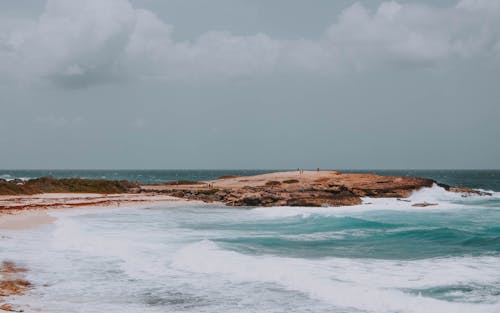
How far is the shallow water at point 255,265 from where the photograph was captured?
41.6ft

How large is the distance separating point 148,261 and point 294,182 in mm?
40497

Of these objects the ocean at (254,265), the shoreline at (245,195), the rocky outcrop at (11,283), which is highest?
the shoreline at (245,195)

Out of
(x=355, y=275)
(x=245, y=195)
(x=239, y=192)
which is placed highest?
(x=239, y=192)

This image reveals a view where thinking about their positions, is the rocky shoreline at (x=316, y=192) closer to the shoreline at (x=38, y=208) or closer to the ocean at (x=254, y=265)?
the shoreline at (x=38, y=208)

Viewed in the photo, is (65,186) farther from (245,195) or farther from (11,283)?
(11,283)

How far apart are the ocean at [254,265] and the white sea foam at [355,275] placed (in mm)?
36

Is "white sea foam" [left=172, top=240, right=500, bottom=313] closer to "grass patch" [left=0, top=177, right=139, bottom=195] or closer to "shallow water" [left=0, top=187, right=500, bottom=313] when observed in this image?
"shallow water" [left=0, top=187, right=500, bottom=313]

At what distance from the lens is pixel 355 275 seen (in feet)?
52.7

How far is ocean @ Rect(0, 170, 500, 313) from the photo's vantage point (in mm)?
12641

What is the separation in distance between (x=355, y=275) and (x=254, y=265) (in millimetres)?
3439

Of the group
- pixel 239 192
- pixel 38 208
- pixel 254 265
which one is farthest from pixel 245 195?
pixel 254 265

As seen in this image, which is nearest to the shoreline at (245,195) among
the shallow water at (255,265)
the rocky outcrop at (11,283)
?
the shallow water at (255,265)

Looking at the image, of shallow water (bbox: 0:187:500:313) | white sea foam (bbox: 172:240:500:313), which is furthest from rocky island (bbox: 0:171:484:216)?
white sea foam (bbox: 172:240:500:313)

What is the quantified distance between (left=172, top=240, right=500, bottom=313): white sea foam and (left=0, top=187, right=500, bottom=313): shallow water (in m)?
0.04
